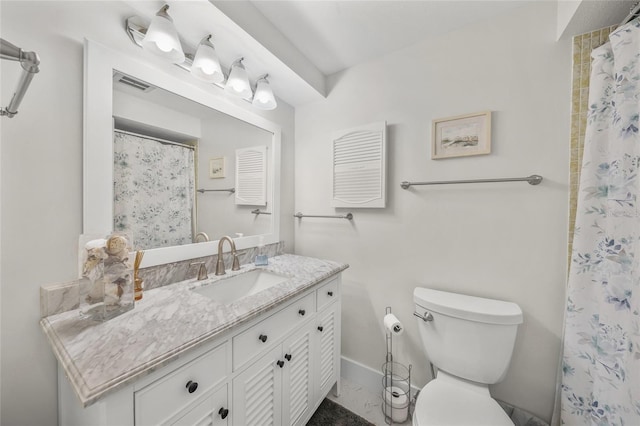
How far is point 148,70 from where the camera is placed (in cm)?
108

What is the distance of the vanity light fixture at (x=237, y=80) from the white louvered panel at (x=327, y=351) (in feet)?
4.70

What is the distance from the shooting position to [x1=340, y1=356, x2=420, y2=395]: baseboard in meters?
1.66

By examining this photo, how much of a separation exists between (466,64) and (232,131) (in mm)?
1443

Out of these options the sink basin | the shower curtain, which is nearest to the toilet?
the shower curtain

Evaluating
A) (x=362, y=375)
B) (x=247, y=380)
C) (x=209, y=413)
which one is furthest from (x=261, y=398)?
(x=362, y=375)

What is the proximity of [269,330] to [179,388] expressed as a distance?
1.23 ft

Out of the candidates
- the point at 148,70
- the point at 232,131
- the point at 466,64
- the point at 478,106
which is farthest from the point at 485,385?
the point at 148,70

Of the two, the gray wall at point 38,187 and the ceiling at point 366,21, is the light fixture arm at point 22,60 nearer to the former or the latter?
the gray wall at point 38,187

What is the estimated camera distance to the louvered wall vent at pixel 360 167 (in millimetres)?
1581

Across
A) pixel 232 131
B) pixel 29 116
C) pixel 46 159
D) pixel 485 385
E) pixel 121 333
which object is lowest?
pixel 485 385

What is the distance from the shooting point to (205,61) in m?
1.19

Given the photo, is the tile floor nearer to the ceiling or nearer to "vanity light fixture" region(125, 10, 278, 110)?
"vanity light fixture" region(125, 10, 278, 110)

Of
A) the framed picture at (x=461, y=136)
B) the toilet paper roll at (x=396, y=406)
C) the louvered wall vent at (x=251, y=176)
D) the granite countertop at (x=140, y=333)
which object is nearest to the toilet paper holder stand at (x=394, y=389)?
the toilet paper roll at (x=396, y=406)

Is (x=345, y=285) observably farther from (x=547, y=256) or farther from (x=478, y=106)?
(x=478, y=106)
